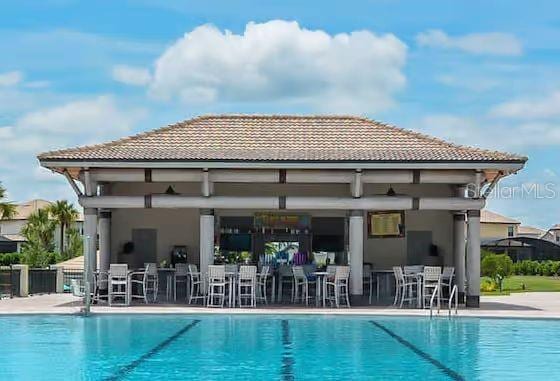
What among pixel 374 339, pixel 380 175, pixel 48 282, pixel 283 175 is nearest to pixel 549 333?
pixel 374 339

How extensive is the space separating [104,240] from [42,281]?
475cm

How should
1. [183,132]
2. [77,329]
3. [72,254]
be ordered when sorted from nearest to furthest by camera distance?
[77,329]
[183,132]
[72,254]

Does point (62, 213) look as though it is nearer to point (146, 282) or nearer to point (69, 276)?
point (69, 276)

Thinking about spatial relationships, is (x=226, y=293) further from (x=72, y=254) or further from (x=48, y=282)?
(x=72, y=254)

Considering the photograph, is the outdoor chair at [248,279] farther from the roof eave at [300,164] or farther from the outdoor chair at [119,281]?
the outdoor chair at [119,281]

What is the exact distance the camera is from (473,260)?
67.5 ft

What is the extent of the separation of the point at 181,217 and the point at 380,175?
684 centimetres

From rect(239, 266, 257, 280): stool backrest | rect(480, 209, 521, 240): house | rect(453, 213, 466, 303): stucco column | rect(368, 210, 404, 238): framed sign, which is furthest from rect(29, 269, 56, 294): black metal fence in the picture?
rect(480, 209, 521, 240): house

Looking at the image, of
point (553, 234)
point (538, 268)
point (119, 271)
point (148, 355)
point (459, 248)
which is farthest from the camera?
point (553, 234)

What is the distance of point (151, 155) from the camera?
2073 cm

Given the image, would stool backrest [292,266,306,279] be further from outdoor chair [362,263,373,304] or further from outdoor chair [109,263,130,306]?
outdoor chair [109,263,130,306]

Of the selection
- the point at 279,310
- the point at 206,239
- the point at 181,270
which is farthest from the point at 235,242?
the point at 279,310

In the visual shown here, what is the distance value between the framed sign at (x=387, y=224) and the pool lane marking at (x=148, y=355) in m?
7.12

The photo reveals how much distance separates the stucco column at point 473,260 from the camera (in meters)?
20.5
